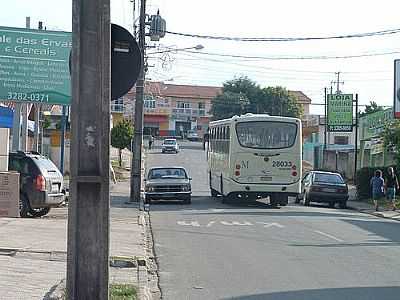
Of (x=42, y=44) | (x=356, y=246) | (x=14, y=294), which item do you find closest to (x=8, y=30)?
(x=42, y=44)

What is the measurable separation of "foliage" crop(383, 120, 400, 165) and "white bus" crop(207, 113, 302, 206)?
22.8ft

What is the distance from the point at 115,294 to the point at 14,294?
4.16ft

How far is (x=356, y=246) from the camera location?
16984mm

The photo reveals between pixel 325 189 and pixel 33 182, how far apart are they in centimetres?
1646

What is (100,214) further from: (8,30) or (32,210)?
(8,30)

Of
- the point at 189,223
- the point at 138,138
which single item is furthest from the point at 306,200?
the point at 189,223

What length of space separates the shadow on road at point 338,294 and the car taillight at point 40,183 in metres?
10.7

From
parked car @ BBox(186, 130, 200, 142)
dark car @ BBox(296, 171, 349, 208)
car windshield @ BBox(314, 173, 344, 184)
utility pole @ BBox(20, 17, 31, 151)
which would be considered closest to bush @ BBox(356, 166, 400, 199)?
car windshield @ BBox(314, 173, 344, 184)

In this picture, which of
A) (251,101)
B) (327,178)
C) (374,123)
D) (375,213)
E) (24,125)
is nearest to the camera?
(24,125)

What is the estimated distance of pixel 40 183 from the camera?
66.6 feet

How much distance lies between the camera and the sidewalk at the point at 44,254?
10703 mm

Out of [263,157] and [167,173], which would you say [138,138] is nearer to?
[167,173]

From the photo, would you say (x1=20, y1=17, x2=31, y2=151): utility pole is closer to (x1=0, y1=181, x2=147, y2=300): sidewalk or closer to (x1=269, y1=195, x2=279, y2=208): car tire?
(x1=0, y1=181, x2=147, y2=300): sidewalk

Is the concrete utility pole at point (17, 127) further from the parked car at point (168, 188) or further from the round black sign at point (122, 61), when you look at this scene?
the round black sign at point (122, 61)
